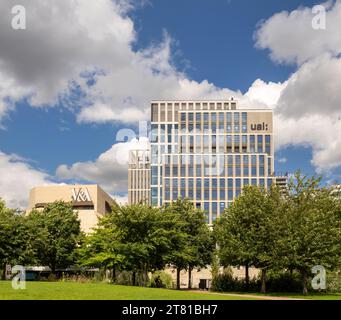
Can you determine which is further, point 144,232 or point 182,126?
point 182,126

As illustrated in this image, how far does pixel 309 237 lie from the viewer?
38.0m

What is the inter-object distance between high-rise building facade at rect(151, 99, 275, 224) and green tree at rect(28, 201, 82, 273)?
6228 centimetres

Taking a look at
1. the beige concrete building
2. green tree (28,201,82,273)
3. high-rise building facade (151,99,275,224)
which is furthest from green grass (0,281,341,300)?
high-rise building facade (151,99,275,224)

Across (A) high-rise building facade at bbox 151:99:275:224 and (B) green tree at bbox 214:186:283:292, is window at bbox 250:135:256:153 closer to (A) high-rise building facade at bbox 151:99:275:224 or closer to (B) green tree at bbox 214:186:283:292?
(A) high-rise building facade at bbox 151:99:275:224

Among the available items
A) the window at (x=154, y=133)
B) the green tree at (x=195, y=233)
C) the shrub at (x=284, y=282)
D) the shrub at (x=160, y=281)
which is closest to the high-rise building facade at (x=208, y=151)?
the window at (x=154, y=133)

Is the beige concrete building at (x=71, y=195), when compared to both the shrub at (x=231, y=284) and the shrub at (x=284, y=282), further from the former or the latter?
the shrub at (x=284, y=282)

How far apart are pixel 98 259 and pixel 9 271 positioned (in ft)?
41.7

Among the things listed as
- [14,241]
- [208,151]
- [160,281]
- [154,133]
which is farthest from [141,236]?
[154,133]

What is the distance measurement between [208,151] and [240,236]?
8859 centimetres

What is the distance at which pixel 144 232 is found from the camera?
43438mm

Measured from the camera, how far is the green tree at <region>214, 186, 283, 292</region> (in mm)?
41875
